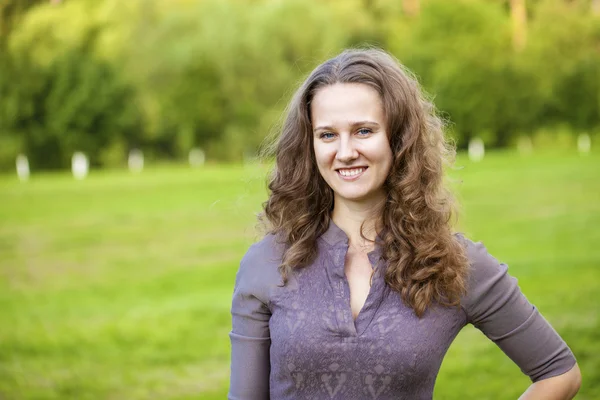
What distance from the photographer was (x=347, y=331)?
6.06 ft

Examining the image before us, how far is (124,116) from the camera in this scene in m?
31.7

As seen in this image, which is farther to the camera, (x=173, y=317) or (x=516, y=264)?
(x=516, y=264)

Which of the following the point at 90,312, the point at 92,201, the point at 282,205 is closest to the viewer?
the point at 282,205

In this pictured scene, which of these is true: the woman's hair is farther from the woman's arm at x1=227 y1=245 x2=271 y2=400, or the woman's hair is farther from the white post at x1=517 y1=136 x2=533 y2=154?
the white post at x1=517 y1=136 x2=533 y2=154

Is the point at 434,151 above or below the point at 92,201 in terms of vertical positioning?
above

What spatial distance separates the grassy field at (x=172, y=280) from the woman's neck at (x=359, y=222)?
25 cm

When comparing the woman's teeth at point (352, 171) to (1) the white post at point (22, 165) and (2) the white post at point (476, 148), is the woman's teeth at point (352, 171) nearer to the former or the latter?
(2) the white post at point (476, 148)

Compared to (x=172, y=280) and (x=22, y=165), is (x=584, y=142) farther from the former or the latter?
(x=22, y=165)

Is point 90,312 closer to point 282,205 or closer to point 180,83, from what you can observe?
point 282,205

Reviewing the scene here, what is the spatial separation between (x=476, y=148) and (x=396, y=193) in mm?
24038

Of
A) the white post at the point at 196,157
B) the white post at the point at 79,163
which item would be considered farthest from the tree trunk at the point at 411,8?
the white post at the point at 79,163

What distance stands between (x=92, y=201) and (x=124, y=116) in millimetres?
15206

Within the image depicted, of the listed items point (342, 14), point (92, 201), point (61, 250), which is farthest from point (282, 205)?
point (342, 14)

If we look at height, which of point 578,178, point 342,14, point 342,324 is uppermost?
point 342,14
